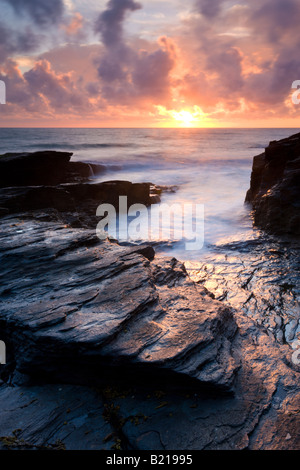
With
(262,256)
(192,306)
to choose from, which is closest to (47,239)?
(192,306)

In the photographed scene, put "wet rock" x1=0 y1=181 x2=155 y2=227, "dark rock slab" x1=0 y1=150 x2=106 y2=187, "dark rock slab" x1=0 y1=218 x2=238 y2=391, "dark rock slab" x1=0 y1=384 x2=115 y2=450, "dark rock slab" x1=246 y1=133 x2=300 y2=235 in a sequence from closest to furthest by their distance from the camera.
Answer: "dark rock slab" x1=0 y1=384 x2=115 y2=450 < "dark rock slab" x1=0 y1=218 x2=238 y2=391 < "wet rock" x1=0 y1=181 x2=155 y2=227 < "dark rock slab" x1=246 y1=133 x2=300 y2=235 < "dark rock slab" x1=0 y1=150 x2=106 y2=187

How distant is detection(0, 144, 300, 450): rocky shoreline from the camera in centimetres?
354

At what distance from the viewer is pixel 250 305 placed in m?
7.32

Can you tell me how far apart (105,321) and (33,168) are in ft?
54.6

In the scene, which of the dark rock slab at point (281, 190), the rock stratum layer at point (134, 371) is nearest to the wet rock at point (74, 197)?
the rock stratum layer at point (134, 371)

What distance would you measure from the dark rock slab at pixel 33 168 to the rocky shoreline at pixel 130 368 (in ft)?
Result: 42.8

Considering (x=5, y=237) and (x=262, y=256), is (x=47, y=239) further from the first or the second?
(x=262, y=256)

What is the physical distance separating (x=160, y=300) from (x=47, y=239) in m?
3.75

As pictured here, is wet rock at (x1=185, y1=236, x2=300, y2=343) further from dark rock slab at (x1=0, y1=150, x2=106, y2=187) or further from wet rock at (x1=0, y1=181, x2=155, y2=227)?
dark rock slab at (x1=0, y1=150, x2=106, y2=187)

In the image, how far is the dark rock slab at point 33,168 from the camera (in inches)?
687

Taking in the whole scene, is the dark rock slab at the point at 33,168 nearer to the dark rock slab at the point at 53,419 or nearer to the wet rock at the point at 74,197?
the wet rock at the point at 74,197

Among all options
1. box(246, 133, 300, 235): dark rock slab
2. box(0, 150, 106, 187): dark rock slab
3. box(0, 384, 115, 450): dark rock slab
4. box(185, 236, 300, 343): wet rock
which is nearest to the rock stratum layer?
box(0, 384, 115, 450): dark rock slab

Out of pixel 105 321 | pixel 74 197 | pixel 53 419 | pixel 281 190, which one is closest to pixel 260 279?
pixel 281 190

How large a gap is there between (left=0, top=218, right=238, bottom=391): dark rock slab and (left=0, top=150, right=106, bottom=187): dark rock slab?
12243 millimetres
